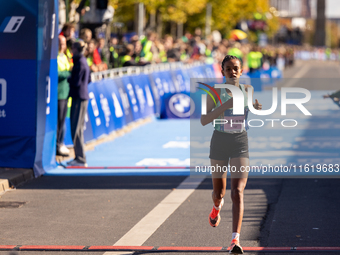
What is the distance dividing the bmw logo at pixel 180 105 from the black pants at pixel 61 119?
7.56 m

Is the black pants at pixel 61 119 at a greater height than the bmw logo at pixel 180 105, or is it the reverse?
the black pants at pixel 61 119

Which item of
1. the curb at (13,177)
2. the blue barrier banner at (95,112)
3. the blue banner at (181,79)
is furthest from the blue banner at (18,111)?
the blue banner at (181,79)

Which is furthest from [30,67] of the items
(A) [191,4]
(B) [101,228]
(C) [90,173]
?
(A) [191,4]

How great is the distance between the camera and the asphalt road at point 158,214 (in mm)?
6824

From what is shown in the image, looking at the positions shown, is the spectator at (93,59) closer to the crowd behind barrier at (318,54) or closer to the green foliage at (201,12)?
the green foliage at (201,12)

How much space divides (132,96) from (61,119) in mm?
5336

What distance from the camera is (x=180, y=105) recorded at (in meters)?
19.7

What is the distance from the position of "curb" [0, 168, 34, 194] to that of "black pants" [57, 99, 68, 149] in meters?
1.67

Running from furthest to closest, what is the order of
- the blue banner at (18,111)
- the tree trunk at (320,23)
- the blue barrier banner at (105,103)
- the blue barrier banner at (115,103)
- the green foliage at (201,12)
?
the tree trunk at (320,23) → the green foliage at (201,12) → the blue barrier banner at (115,103) → the blue barrier banner at (105,103) → the blue banner at (18,111)

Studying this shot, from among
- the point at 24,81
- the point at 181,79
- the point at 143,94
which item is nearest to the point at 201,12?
the point at 181,79

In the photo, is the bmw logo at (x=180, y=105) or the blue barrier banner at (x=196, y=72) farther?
the blue barrier banner at (x=196, y=72)

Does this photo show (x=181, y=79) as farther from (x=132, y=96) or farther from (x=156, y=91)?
(x=132, y=96)

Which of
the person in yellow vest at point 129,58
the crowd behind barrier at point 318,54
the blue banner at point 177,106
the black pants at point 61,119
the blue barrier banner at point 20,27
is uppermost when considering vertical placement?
the blue barrier banner at point 20,27

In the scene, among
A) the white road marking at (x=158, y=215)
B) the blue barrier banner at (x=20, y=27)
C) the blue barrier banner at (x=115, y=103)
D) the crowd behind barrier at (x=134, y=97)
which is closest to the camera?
the white road marking at (x=158, y=215)
